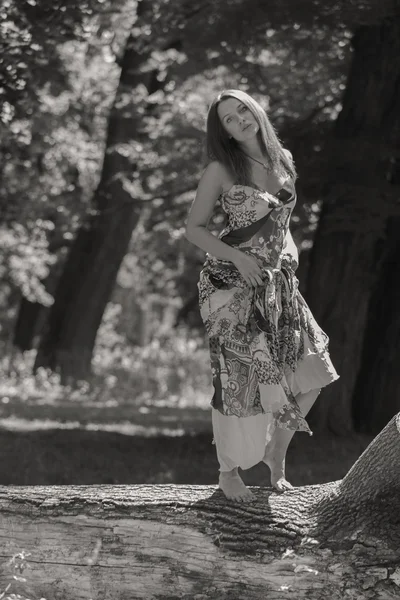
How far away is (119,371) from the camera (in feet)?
63.2

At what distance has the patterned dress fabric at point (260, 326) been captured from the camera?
4.92m

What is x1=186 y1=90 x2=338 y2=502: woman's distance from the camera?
194 inches

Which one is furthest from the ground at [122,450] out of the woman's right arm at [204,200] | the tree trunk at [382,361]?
the woman's right arm at [204,200]

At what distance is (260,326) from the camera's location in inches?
194

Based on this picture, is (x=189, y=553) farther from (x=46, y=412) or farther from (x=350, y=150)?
(x=46, y=412)

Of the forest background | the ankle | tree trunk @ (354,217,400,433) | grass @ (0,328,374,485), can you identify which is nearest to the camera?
the ankle

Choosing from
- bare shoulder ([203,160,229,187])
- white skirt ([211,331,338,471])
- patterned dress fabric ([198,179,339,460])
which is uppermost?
bare shoulder ([203,160,229,187])

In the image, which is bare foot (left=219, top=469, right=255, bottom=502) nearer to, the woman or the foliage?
the woman

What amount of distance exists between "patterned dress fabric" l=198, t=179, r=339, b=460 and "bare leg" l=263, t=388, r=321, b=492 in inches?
3.6

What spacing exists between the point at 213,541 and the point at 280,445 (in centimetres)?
83

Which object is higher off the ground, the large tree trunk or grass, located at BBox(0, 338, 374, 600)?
the large tree trunk

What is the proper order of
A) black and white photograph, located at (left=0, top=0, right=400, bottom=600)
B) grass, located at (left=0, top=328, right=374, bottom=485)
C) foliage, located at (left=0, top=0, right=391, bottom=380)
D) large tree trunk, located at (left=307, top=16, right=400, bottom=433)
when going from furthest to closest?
large tree trunk, located at (left=307, top=16, right=400, bottom=433) → foliage, located at (left=0, top=0, right=391, bottom=380) → grass, located at (left=0, top=328, right=374, bottom=485) → black and white photograph, located at (left=0, top=0, right=400, bottom=600)

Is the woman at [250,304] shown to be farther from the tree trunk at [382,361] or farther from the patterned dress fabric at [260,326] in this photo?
the tree trunk at [382,361]

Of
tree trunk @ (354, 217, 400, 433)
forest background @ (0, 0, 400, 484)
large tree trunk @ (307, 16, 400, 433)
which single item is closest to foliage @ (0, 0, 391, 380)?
forest background @ (0, 0, 400, 484)
